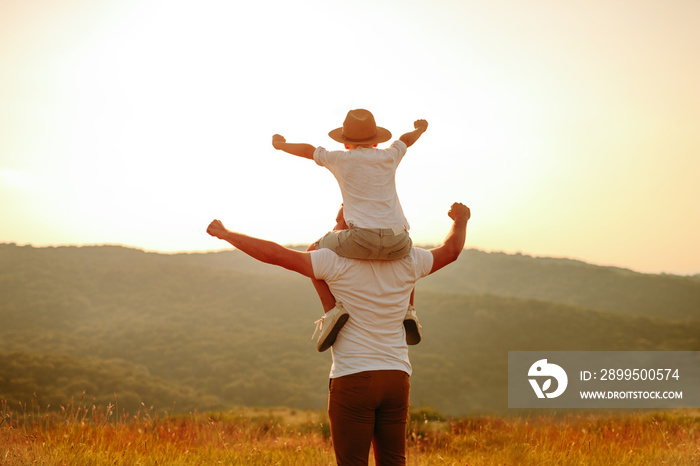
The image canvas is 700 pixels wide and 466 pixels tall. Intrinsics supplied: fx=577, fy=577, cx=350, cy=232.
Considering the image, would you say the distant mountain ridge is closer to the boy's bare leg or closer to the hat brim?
the hat brim

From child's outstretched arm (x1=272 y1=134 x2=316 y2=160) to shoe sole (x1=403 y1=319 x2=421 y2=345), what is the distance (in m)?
1.26

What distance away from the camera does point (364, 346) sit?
11.4 ft

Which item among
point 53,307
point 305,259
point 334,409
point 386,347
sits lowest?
point 53,307

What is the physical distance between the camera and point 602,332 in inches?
2825

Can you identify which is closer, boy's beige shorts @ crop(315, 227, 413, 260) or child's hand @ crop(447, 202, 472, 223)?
boy's beige shorts @ crop(315, 227, 413, 260)

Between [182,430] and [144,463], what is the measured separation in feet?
8.94

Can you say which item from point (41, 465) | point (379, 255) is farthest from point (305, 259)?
point (41, 465)

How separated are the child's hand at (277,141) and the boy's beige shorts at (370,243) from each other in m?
0.83

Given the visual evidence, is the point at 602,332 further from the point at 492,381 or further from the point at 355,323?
the point at 355,323

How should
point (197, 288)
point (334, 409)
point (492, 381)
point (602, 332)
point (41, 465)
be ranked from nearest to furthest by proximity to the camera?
point (334, 409)
point (41, 465)
point (492, 381)
point (602, 332)
point (197, 288)

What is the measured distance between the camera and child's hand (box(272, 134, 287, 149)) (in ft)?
12.9

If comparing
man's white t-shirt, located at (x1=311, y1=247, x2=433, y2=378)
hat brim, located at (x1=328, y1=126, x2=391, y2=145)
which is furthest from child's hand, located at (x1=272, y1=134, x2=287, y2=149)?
man's white t-shirt, located at (x1=311, y1=247, x2=433, y2=378)

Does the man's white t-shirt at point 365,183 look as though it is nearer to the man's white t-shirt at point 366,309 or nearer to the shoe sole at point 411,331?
the man's white t-shirt at point 366,309

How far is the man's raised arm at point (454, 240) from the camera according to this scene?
12.8 feet
